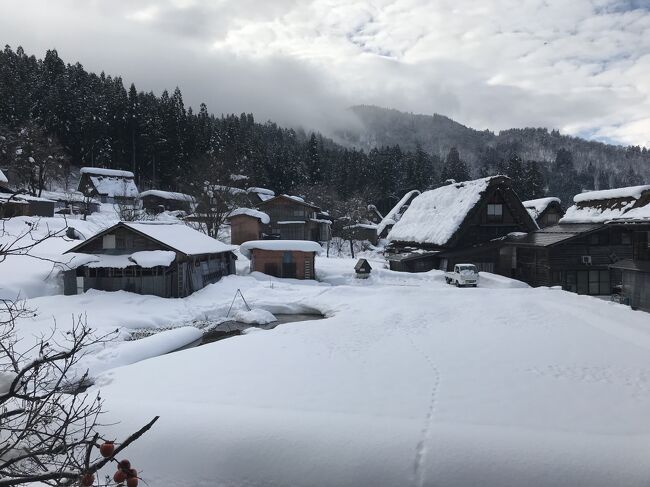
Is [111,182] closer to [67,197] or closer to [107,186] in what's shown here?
[107,186]

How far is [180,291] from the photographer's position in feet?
71.5

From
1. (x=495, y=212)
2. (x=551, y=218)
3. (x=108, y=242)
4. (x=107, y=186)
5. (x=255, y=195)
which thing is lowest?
(x=108, y=242)

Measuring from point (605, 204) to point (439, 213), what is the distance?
10998mm

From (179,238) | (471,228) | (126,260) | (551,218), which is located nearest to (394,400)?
(126,260)

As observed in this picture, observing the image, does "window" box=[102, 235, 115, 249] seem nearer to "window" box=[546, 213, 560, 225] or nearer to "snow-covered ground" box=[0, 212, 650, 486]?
"snow-covered ground" box=[0, 212, 650, 486]

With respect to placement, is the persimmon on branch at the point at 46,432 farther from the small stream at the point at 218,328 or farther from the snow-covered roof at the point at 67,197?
the snow-covered roof at the point at 67,197

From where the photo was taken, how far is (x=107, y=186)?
46.4 m

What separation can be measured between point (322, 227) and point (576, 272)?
27.7m

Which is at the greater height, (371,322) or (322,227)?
(322,227)

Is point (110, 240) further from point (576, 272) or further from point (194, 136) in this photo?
point (194, 136)

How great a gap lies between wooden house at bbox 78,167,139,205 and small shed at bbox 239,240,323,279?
2463cm

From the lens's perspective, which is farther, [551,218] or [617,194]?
[551,218]

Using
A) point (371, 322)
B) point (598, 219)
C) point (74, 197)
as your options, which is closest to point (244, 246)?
point (371, 322)

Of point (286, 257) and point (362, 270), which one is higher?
point (286, 257)
